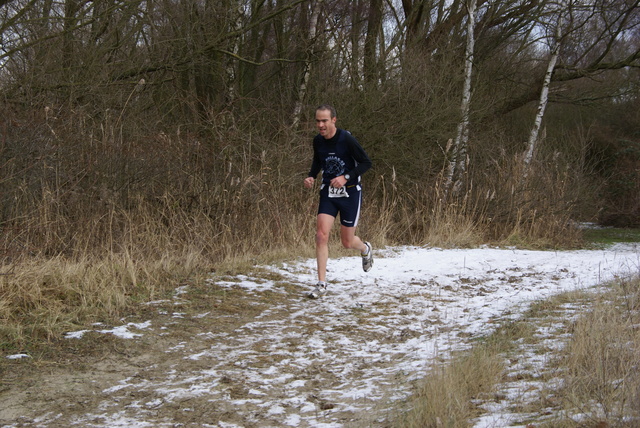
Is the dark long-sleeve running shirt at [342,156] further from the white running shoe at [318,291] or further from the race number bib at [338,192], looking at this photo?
the white running shoe at [318,291]

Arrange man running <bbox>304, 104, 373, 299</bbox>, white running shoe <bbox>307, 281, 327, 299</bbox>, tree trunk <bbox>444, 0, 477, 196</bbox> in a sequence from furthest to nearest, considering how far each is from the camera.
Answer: tree trunk <bbox>444, 0, 477, 196</bbox>, white running shoe <bbox>307, 281, 327, 299</bbox>, man running <bbox>304, 104, 373, 299</bbox>

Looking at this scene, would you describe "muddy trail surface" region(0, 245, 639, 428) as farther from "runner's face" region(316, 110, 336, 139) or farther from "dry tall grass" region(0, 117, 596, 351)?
"runner's face" region(316, 110, 336, 139)

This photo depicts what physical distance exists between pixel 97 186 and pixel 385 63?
7438mm

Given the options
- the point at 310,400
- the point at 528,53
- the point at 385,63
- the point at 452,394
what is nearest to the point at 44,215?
the point at 310,400

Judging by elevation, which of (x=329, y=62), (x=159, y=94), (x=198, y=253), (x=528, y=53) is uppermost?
(x=528, y=53)

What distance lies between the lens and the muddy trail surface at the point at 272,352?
3.57m

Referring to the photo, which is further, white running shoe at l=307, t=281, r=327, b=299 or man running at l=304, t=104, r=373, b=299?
white running shoe at l=307, t=281, r=327, b=299

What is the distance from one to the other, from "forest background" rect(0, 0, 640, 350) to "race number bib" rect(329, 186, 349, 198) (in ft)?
5.86

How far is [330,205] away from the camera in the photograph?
6504 millimetres

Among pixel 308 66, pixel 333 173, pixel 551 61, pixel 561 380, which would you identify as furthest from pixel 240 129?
pixel 551 61

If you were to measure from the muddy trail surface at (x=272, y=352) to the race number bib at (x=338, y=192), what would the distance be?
106 centimetres

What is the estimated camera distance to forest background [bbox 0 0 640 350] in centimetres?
709

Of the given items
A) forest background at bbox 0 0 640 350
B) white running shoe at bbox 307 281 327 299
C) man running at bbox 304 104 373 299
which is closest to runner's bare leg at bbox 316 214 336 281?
man running at bbox 304 104 373 299

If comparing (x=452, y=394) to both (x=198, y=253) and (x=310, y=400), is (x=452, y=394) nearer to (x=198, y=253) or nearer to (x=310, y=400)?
(x=310, y=400)
